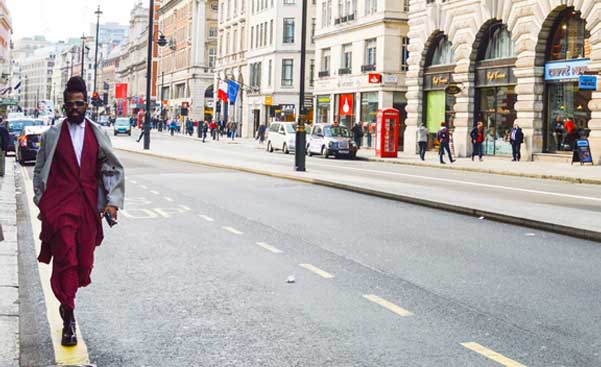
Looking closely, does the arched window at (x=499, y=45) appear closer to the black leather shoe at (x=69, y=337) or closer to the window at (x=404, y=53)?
the window at (x=404, y=53)

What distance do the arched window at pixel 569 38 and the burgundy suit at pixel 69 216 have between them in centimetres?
3008

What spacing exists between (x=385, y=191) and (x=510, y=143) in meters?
20.4

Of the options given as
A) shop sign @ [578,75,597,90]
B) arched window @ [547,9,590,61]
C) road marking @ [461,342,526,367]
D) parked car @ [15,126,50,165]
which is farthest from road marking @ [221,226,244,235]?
arched window @ [547,9,590,61]

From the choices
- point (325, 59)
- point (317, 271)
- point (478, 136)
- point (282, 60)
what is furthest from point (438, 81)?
point (317, 271)

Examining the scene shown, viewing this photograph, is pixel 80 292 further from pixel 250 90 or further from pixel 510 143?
pixel 250 90

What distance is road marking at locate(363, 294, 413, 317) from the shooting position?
704cm

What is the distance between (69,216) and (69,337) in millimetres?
842

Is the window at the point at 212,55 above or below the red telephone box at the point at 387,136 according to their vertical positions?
above

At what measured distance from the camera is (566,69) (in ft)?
112

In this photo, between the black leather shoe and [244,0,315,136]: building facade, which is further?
[244,0,315,136]: building facade

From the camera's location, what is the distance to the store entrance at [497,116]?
38.2 meters

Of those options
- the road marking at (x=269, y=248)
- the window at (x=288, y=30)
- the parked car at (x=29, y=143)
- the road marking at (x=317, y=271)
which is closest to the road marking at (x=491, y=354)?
the road marking at (x=317, y=271)

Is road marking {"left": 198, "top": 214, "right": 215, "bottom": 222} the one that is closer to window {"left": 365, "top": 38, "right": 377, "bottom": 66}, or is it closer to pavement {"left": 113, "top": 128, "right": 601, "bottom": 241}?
pavement {"left": 113, "top": 128, "right": 601, "bottom": 241}

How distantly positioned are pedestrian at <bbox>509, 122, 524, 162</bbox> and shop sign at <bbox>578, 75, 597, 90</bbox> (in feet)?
15.6
